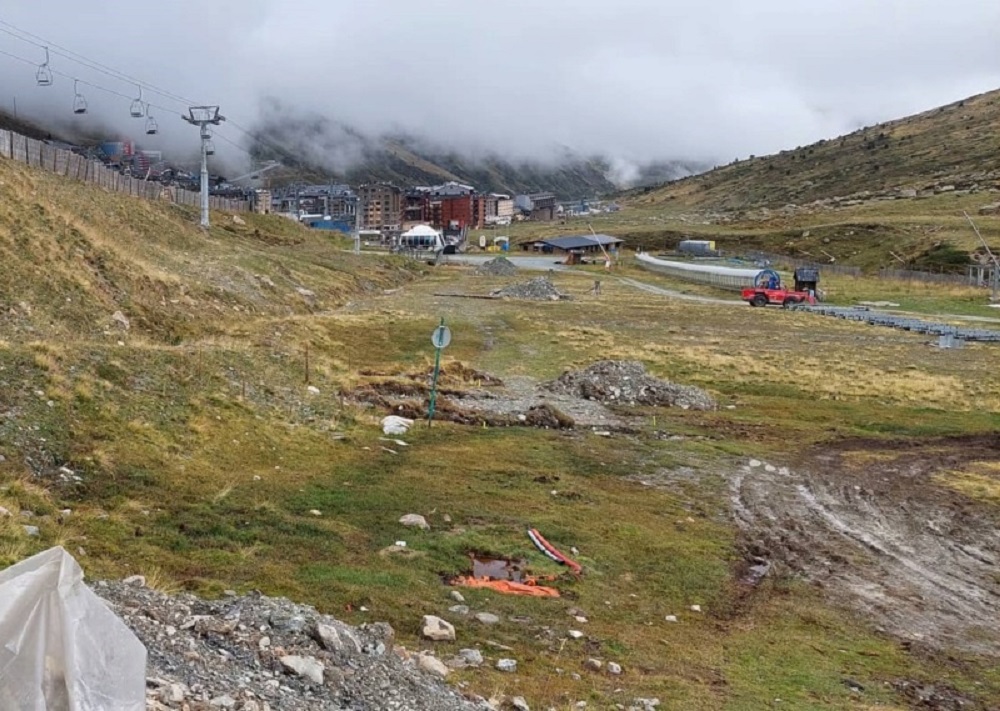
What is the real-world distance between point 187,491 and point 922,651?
43.0ft

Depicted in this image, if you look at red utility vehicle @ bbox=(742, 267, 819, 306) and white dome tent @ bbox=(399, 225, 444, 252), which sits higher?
white dome tent @ bbox=(399, 225, 444, 252)

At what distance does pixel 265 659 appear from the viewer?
28.7 ft

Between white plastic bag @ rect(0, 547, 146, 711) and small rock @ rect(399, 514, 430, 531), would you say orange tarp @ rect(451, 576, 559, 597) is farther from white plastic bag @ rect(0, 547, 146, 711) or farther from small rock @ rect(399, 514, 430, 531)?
white plastic bag @ rect(0, 547, 146, 711)

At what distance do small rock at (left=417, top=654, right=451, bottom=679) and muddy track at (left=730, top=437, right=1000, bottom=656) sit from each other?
819 centimetres

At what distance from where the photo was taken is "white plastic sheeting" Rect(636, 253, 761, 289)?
98.8m

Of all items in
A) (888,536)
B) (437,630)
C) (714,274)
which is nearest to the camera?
(437,630)

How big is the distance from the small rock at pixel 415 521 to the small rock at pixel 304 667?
7148 mm

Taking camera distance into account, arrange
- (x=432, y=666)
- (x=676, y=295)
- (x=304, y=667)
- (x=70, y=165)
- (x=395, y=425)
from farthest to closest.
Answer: (x=676, y=295) → (x=70, y=165) → (x=395, y=425) → (x=432, y=666) → (x=304, y=667)

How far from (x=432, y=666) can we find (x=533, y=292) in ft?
235

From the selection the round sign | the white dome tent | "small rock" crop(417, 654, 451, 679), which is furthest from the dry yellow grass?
the white dome tent

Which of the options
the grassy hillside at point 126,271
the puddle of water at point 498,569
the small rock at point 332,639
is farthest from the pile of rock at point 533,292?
the small rock at point 332,639

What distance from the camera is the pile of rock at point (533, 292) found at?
80.0 metres

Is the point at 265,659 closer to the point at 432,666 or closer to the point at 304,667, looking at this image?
the point at 304,667

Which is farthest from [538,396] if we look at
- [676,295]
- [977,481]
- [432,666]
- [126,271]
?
[676,295]
